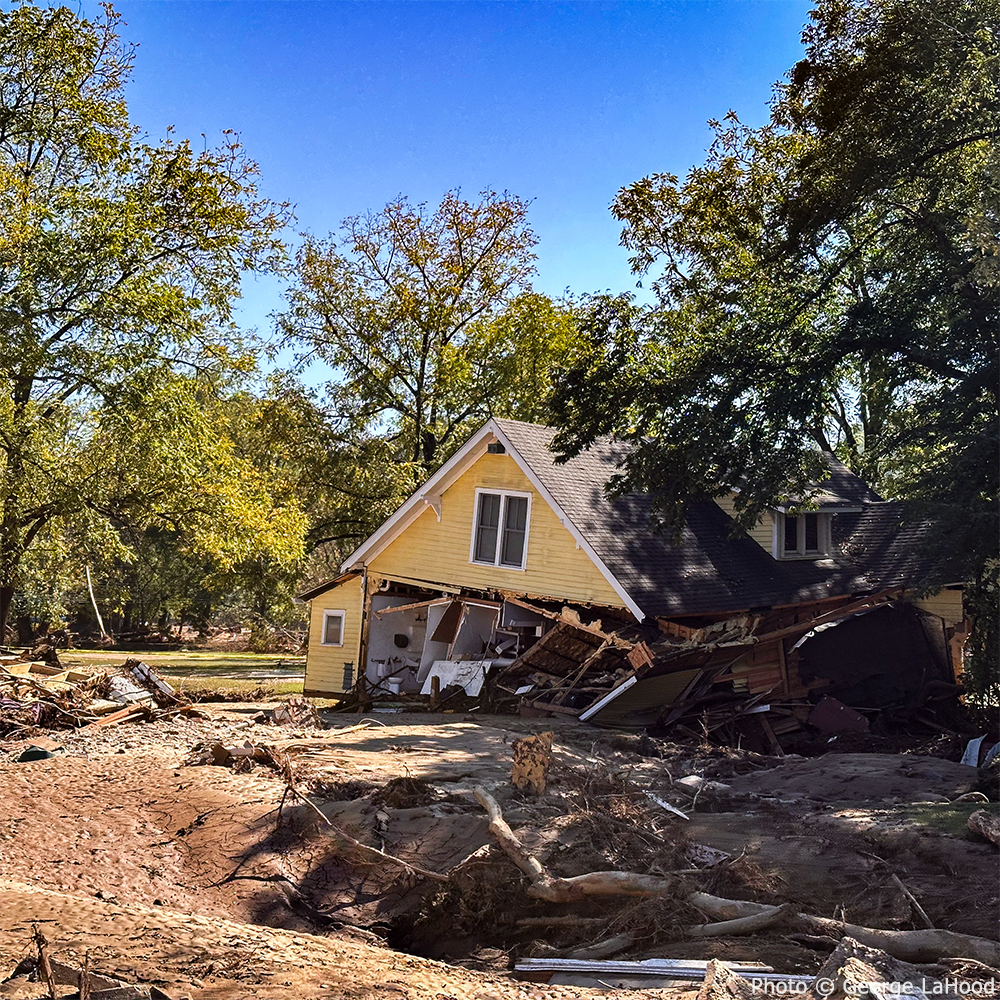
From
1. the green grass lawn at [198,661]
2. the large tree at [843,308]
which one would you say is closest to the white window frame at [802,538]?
the large tree at [843,308]

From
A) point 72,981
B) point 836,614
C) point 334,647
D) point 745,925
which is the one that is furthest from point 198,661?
point 745,925

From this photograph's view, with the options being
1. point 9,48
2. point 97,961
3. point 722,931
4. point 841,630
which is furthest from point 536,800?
point 9,48

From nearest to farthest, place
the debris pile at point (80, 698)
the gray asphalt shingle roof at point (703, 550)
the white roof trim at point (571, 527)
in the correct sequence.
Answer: the debris pile at point (80, 698) < the white roof trim at point (571, 527) < the gray asphalt shingle roof at point (703, 550)

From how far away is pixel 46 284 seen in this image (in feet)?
68.0

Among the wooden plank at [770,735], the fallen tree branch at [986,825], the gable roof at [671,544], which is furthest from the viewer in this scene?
the gable roof at [671,544]

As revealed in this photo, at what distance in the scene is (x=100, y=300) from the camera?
68.3ft

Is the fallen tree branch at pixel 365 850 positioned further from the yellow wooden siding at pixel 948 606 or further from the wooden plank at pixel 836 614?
the yellow wooden siding at pixel 948 606

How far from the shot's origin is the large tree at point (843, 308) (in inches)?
585

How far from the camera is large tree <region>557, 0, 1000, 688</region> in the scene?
1487cm

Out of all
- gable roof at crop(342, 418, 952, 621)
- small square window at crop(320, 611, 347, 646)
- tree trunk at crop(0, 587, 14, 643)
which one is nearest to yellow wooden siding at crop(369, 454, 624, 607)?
gable roof at crop(342, 418, 952, 621)

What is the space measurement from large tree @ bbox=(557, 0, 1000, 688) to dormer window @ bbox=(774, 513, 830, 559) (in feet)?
22.4

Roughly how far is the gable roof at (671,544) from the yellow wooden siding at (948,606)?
1013 mm

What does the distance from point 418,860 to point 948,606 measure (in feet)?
64.2

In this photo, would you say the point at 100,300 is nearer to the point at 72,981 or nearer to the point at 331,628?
the point at 331,628
